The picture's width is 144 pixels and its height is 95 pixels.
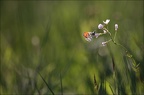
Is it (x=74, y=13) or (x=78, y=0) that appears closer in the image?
(x=74, y=13)

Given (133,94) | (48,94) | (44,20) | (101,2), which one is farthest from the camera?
(101,2)

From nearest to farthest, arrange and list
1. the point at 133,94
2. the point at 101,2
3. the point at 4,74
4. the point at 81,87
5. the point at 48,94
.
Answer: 1. the point at 133,94
2. the point at 48,94
3. the point at 81,87
4. the point at 4,74
5. the point at 101,2

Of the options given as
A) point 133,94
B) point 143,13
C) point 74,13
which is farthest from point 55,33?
point 133,94

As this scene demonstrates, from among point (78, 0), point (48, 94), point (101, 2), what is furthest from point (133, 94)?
point (78, 0)

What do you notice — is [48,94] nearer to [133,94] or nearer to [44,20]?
[133,94]

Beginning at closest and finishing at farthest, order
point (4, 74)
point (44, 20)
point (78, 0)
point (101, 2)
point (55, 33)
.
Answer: point (4, 74) < point (55, 33) < point (44, 20) < point (101, 2) < point (78, 0)

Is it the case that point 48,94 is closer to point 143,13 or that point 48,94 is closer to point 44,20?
point 143,13
